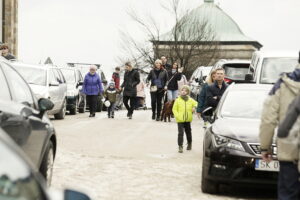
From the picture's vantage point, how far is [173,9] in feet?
199

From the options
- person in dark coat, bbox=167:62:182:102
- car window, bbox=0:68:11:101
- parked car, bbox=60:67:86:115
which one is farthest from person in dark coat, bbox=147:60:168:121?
car window, bbox=0:68:11:101

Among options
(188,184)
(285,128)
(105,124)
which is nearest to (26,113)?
(285,128)

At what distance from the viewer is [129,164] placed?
12.6 meters

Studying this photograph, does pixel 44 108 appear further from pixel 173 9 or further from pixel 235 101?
pixel 173 9

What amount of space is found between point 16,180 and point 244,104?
7712mm

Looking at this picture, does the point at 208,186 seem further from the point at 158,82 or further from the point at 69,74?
the point at 69,74

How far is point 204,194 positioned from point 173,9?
51.5 m

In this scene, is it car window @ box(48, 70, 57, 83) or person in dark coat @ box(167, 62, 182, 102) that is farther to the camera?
person in dark coat @ box(167, 62, 182, 102)

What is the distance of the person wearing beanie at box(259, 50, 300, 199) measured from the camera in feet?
19.8

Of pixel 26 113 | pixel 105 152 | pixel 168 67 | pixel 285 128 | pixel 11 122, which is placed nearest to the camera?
pixel 285 128

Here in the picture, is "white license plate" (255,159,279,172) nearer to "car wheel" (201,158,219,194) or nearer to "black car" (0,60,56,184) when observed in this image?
"car wheel" (201,158,219,194)

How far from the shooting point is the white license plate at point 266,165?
Answer: 9.20m

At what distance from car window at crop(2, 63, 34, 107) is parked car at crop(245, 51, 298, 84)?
8.83 metres

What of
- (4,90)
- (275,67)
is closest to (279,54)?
(275,67)
